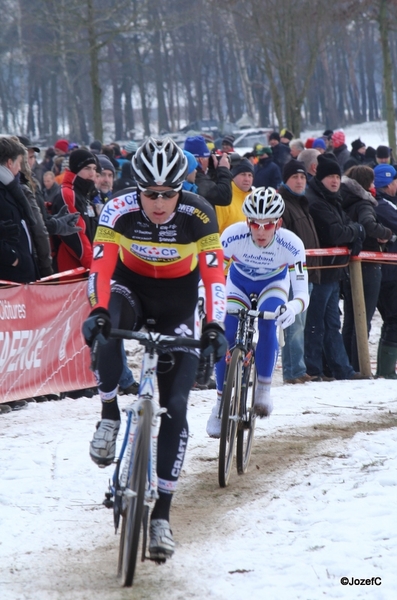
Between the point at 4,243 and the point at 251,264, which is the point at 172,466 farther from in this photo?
the point at 4,243

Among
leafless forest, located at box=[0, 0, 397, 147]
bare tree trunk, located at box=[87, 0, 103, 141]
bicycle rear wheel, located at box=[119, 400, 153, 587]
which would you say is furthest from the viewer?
leafless forest, located at box=[0, 0, 397, 147]

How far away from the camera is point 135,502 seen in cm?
442

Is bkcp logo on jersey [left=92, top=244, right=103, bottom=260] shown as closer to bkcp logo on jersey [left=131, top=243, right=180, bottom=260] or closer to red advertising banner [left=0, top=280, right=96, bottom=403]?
Answer: bkcp logo on jersey [left=131, top=243, right=180, bottom=260]

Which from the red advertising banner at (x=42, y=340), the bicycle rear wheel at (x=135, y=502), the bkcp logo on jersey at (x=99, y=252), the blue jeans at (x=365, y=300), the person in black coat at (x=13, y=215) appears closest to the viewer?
the bicycle rear wheel at (x=135, y=502)

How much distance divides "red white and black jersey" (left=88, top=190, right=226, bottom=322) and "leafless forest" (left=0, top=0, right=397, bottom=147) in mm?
22824

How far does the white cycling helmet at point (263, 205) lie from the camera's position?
22.9 feet

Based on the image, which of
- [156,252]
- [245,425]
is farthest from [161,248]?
[245,425]

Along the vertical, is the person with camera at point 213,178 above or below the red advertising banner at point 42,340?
above

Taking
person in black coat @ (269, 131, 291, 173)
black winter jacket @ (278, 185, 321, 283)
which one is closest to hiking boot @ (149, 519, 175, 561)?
black winter jacket @ (278, 185, 321, 283)

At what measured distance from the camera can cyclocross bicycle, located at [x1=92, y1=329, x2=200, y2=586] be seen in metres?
4.42

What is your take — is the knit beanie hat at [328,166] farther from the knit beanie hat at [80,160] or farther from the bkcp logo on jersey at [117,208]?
the bkcp logo on jersey at [117,208]

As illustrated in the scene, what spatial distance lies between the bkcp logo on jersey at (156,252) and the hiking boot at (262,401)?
6.79 feet

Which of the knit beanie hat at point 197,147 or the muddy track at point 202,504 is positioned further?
the knit beanie hat at point 197,147

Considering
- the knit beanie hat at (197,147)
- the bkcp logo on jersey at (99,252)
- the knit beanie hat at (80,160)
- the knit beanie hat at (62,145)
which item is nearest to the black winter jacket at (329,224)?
the knit beanie hat at (197,147)
